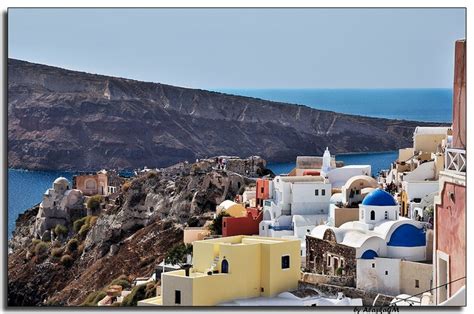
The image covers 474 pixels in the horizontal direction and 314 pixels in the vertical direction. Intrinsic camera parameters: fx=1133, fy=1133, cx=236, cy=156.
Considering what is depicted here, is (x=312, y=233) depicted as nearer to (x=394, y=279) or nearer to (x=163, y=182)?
(x=394, y=279)

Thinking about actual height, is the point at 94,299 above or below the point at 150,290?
below

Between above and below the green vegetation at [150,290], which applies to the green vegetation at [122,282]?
below

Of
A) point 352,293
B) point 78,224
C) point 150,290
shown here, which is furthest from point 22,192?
point 352,293

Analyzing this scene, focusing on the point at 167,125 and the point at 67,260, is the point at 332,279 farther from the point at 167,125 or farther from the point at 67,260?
the point at 167,125

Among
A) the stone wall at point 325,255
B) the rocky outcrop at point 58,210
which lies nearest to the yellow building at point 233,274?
the stone wall at point 325,255

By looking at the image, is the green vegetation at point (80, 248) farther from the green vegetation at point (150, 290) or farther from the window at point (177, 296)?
the window at point (177, 296)

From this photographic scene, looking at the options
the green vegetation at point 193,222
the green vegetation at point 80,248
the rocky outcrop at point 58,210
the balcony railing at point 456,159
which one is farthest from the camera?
the rocky outcrop at point 58,210

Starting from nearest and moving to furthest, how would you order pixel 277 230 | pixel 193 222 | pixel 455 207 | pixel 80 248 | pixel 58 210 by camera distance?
pixel 455 207 < pixel 277 230 < pixel 193 222 < pixel 80 248 < pixel 58 210
